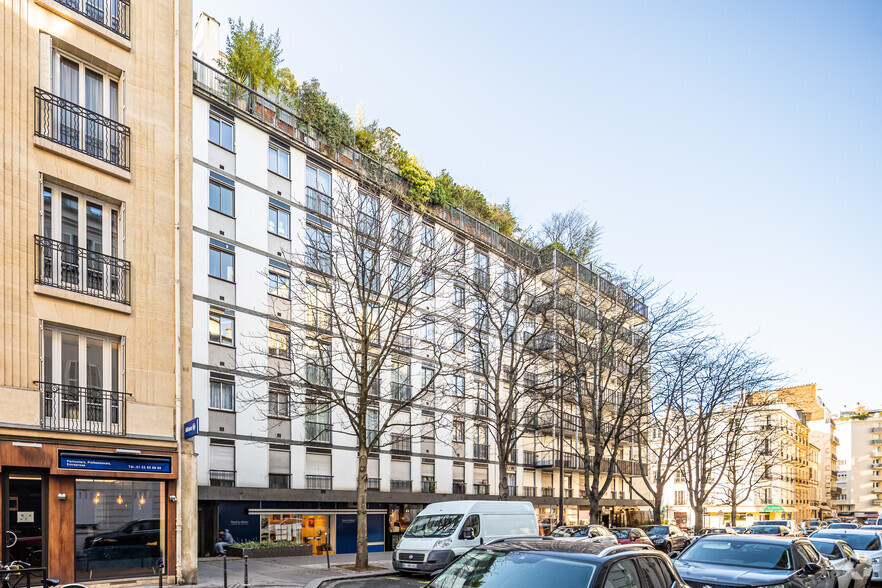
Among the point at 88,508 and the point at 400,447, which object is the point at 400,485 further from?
the point at 88,508

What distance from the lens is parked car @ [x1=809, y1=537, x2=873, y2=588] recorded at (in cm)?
1465

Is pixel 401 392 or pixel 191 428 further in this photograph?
pixel 401 392

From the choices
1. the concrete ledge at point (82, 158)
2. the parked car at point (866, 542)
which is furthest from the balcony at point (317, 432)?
the parked car at point (866, 542)

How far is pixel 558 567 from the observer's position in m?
6.38

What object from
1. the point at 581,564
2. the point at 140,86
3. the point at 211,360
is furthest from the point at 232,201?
the point at 581,564

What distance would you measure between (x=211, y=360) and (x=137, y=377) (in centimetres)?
1123

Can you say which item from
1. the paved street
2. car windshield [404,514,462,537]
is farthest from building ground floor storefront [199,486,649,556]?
the paved street

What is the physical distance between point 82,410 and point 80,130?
626cm

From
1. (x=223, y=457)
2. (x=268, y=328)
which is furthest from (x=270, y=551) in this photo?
(x=268, y=328)

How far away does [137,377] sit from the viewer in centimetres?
1705

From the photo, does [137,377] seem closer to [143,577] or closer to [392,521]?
[143,577]

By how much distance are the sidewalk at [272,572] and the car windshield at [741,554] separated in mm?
9189

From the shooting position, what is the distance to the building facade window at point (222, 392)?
92.0 feet

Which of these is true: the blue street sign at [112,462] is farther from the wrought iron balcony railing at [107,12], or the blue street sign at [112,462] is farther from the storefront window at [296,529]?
the storefront window at [296,529]
